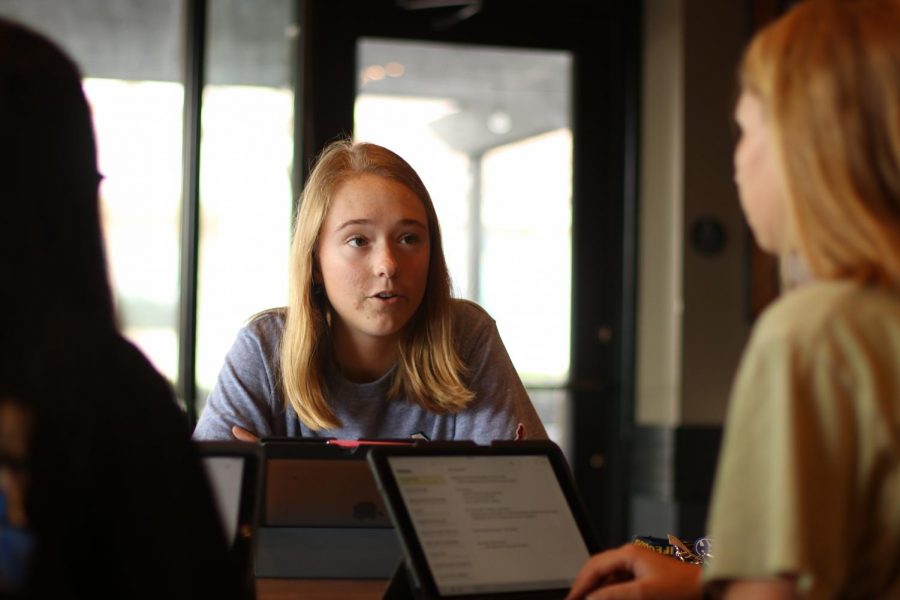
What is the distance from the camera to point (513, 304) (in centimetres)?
429

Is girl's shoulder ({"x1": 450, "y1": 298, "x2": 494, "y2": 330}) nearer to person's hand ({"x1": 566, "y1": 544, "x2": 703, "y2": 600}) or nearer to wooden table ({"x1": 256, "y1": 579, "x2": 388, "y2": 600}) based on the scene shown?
wooden table ({"x1": 256, "y1": 579, "x2": 388, "y2": 600})

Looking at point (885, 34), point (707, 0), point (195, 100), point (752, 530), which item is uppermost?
point (707, 0)

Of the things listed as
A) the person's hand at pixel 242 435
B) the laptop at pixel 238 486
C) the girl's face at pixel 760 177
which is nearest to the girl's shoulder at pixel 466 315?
the person's hand at pixel 242 435

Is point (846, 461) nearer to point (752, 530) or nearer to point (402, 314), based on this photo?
point (752, 530)

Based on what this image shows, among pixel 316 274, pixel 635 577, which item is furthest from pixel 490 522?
pixel 316 274

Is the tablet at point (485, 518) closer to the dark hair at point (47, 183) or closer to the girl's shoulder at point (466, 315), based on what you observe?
the dark hair at point (47, 183)

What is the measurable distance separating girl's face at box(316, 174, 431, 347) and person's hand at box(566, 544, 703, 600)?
0.86 metres

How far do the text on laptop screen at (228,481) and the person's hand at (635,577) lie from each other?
15.1 inches

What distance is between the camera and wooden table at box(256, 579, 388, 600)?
1.40m

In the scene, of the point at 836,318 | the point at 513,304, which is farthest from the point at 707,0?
the point at 836,318

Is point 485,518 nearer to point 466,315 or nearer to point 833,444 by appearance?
point 833,444

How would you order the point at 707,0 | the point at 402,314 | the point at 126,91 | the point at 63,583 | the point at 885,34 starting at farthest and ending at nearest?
the point at 707,0, the point at 126,91, the point at 402,314, the point at 885,34, the point at 63,583

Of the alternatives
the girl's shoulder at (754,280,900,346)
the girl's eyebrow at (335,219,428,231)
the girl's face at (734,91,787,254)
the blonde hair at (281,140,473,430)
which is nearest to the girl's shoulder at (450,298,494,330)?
the blonde hair at (281,140,473,430)

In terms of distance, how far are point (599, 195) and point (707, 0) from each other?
82cm
